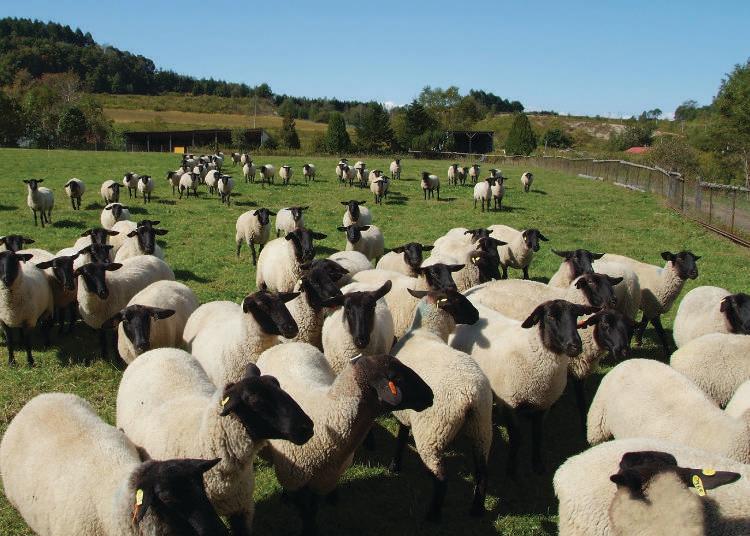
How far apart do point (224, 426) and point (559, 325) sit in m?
3.60

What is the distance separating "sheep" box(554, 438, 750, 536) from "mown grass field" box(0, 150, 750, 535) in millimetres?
1251

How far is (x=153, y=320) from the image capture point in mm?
7473

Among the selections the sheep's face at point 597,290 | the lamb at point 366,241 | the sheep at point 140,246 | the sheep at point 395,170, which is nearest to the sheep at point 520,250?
the lamb at point 366,241

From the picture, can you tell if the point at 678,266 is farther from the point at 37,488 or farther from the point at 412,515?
the point at 37,488

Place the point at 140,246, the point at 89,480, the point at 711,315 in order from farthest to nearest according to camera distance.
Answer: the point at 140,246 < the point at 711,315 < the point at 89,480

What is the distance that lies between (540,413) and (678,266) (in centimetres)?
557

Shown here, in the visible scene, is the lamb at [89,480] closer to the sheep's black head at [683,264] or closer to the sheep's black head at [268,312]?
the sheep's black head at [268,312]

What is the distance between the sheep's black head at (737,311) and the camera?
7.67 m

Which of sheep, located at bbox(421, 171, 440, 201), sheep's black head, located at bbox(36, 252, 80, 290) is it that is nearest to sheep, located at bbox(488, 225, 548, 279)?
sheep's black head, located at bbox(36, 252, 80, 290)

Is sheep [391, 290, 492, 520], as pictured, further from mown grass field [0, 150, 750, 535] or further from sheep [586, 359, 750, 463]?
sheep [586, 359, 750, 463]

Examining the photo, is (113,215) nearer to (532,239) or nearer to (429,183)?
(532,239)

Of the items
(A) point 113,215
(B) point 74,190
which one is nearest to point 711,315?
(A) point 113,215

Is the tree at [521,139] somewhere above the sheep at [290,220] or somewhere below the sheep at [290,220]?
above

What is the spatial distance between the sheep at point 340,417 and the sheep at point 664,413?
209 cm
